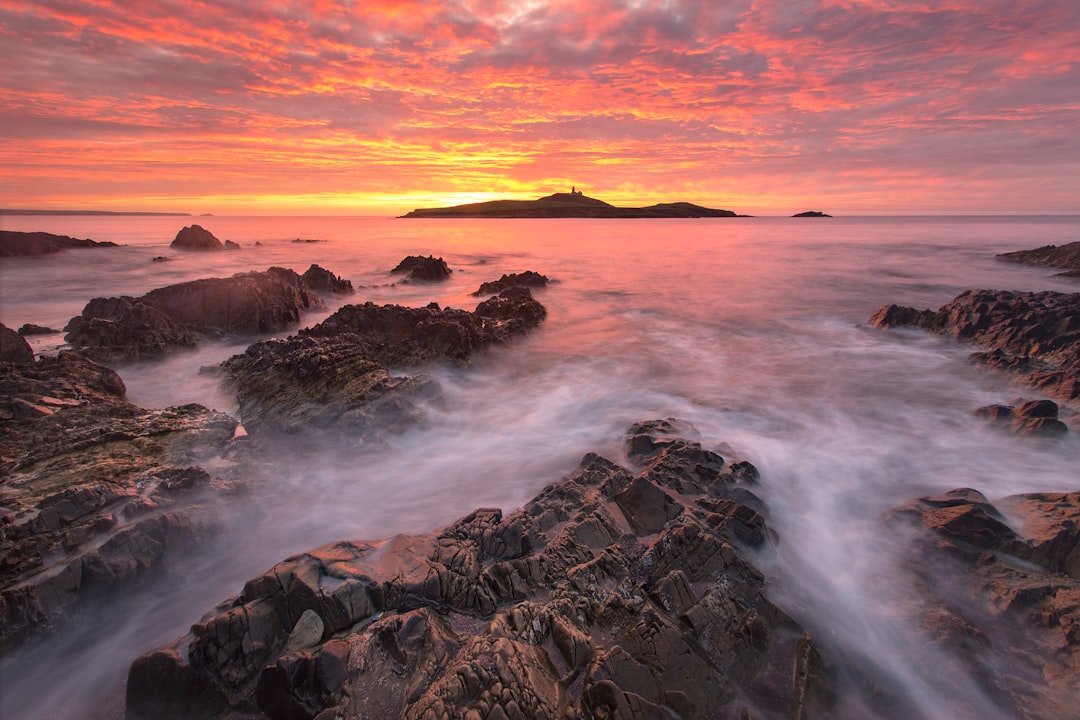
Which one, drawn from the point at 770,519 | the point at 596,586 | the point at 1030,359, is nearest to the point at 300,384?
the point at 596,586

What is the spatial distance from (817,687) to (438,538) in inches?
151

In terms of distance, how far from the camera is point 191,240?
1735 inches

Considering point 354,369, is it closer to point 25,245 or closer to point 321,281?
point 321,281

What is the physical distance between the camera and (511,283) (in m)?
22.5

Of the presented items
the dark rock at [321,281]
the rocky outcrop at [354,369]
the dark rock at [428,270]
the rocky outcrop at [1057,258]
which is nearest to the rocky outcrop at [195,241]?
the dark rock at [428,270]

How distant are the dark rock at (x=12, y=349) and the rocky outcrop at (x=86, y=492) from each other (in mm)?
1848

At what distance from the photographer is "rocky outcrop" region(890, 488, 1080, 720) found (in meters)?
4.22

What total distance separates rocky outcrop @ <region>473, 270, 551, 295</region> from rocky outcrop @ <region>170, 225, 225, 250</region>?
34.6 metres

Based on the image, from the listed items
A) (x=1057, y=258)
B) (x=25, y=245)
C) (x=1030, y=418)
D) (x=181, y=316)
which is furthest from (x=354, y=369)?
(x=25, y=245)

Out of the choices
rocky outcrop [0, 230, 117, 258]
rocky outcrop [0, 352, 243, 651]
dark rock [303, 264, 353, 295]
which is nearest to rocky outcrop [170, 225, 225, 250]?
rocky outcrop [0, 230, 117, 258]

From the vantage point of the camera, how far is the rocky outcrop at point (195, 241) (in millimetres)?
44000

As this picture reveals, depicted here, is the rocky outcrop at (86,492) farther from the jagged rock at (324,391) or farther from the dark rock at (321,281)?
the dark rock at (321,281)

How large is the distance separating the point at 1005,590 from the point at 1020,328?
1129 centimetres

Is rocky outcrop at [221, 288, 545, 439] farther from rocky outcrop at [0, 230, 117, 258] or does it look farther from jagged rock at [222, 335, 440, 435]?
rocky outcrop at [0, 230, 117, 258]
